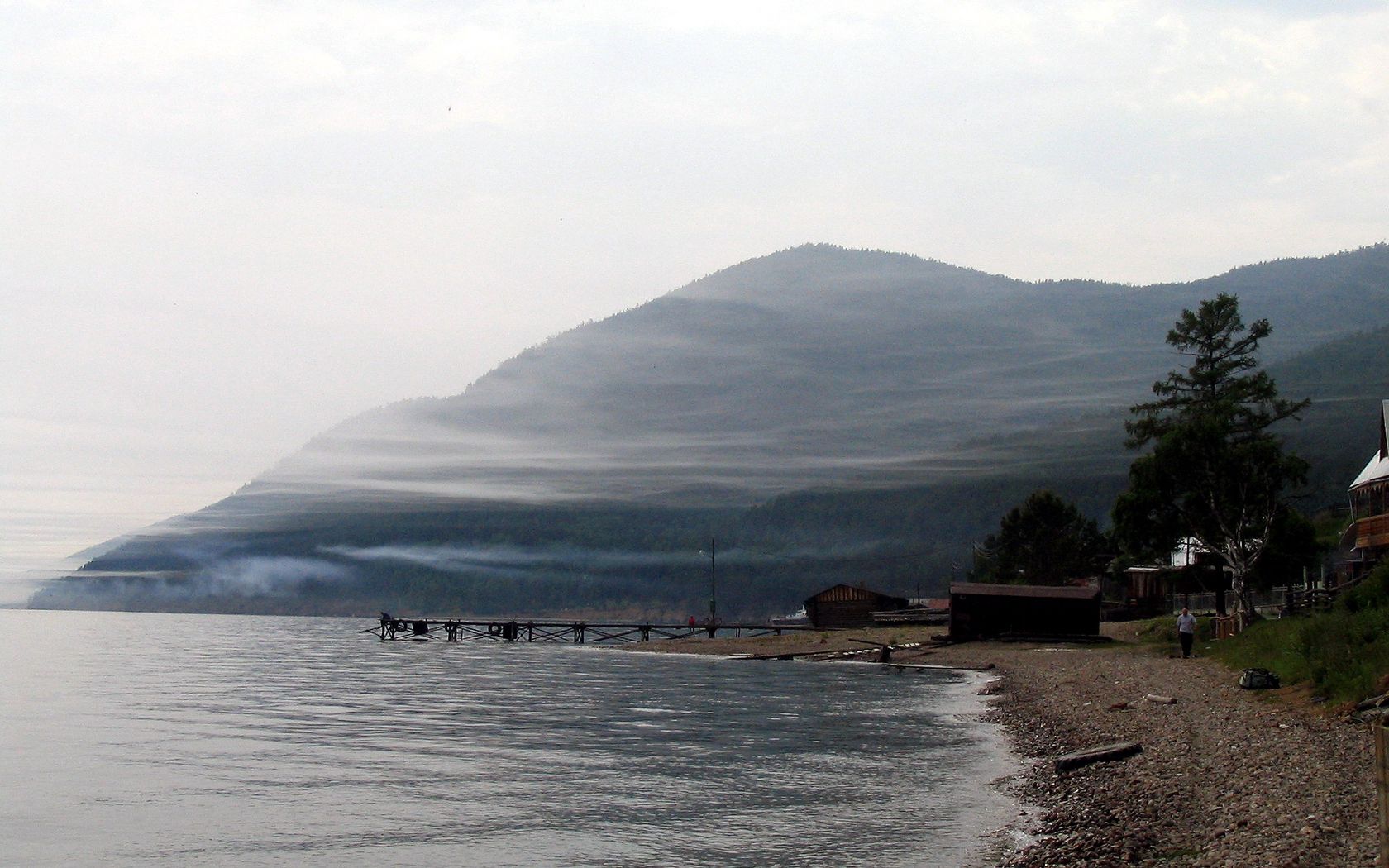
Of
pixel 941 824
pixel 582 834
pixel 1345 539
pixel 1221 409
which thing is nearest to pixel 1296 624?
pixel 941 824

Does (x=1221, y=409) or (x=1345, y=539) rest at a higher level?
(x=1221, y=409)

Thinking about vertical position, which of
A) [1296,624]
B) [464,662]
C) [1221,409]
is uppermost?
[1221,409]

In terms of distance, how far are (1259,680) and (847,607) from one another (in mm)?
100156

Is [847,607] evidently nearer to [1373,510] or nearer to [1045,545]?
[1045,545]

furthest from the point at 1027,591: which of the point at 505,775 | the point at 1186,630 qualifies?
the point at 505,775

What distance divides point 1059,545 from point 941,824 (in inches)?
4851

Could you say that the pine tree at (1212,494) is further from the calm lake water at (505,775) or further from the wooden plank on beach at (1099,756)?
the wooden plank on beach at (1099,756)

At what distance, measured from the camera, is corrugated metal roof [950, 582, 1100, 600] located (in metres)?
86.4

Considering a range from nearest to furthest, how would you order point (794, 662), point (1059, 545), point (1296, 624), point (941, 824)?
point (941, 824) → point (1296, 624) → point (794, 662) → point (1059, 545)

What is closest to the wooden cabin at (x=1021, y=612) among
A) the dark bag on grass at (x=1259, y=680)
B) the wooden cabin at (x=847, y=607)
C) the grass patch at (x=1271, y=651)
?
the grass patch at (x=1271, y=651)

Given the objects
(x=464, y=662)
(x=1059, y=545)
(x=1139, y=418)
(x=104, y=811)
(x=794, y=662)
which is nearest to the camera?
(x=104, y=811)

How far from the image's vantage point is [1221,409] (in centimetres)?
7719

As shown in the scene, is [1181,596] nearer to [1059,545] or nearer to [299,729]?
[1059,545]

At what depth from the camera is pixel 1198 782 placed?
73.0 ft
